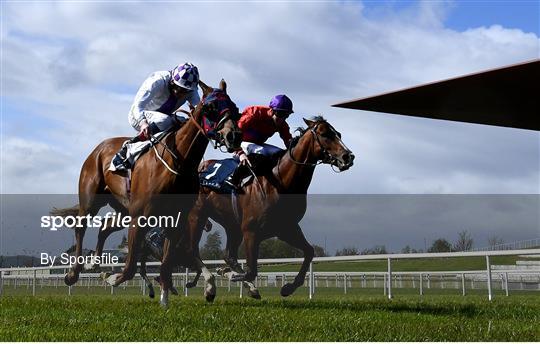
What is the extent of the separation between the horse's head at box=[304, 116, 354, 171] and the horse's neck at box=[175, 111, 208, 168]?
1.36 metres

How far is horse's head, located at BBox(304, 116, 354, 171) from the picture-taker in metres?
7.52

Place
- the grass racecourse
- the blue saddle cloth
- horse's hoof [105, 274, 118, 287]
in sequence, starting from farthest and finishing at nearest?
the blue saddle cloth
horse's hoof [105, 274, 118, 287]
the grass racecourse

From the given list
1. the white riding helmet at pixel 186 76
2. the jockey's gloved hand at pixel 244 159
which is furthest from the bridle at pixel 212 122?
the jockey's gloved hand at pixel 244 159

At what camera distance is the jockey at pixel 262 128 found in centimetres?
812

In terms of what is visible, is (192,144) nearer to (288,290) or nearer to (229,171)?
(229,171)

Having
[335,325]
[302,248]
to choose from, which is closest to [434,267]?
[302,248]

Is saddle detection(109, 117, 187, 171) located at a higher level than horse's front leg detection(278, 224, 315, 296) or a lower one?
higher

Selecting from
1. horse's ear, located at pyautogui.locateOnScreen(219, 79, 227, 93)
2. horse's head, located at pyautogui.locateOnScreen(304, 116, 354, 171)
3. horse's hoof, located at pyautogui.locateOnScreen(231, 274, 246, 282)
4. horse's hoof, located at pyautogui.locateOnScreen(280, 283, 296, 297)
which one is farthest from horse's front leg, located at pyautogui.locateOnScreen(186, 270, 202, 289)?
horse's ear, located at pyautogui.locateOnScreen(219, 79, 227, 93)

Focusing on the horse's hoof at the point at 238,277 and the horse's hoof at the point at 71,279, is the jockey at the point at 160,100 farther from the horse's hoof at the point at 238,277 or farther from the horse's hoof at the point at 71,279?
the horse's hoof at the point at 238,277

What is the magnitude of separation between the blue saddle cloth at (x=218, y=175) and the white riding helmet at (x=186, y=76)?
1.06 meters

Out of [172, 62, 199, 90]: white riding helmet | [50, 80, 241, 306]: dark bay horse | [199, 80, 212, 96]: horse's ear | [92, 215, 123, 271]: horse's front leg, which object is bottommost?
[92, 215, 123, 271]: horse's front leg

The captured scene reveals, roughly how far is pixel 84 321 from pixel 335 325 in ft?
6.55

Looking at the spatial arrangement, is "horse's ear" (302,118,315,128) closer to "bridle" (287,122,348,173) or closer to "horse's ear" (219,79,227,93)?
"bridle" (287,122,348,173)

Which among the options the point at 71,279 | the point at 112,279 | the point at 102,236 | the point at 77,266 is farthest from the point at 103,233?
the point at 112,279
